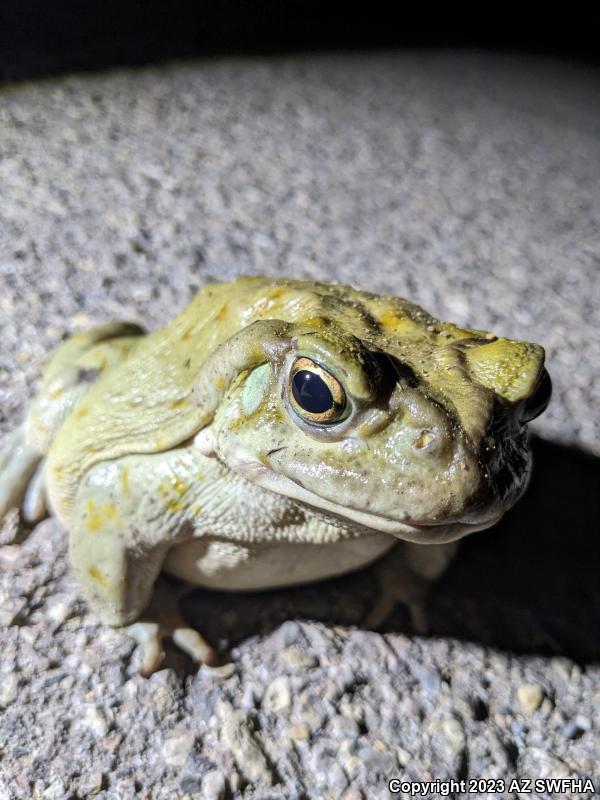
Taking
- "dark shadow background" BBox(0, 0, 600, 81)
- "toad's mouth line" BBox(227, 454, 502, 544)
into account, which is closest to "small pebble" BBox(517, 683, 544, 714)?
"toad's mouth line" BBox(227, 454, 502, 544)

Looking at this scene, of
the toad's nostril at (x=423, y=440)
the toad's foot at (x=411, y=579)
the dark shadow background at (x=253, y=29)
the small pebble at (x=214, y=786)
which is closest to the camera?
the toad's nostril at (x=423, y=440)

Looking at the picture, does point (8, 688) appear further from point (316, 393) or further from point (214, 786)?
point (316, 393)

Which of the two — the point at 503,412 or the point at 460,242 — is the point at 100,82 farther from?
the point at 503,412

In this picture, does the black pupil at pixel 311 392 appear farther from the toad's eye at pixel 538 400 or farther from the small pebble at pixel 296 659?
the small pebble at pixel 296 659

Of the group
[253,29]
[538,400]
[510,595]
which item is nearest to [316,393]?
[538,400]

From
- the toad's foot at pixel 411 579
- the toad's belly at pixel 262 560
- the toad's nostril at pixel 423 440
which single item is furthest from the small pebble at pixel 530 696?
the toad's nostril at pixel 423 440

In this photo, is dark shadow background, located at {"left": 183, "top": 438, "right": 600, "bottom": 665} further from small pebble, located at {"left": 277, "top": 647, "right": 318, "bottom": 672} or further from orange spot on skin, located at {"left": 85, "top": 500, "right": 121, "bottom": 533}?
orange spot on skin, located at {"left": 85, "top": 500, "right": 121, "bottom": 533}

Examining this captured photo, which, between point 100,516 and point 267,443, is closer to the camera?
point 267,443
